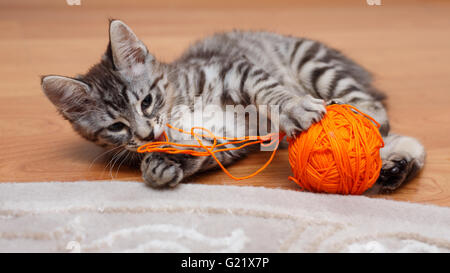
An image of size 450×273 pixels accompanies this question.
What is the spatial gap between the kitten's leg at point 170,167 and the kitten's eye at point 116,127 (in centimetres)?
13

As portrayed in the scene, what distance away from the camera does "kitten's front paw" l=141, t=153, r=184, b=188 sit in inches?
49.5

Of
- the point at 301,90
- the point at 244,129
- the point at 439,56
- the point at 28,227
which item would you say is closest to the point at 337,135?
the point at 244,129

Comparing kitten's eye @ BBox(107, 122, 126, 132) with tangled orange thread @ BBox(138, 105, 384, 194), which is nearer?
tangled orange thread @ BBox(138, 105, 384, 194)

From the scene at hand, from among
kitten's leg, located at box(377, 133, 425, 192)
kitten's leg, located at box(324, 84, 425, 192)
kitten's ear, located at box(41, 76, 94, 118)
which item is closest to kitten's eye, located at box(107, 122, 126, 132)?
kitten's ear, located at box(41, 76, 94, 118)

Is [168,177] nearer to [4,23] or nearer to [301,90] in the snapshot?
[301,90]

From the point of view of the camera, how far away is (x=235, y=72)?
1554mm

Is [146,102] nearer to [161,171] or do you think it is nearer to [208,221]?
[161,171]

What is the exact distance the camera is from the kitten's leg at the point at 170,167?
1.26m

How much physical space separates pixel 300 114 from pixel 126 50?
0.64m

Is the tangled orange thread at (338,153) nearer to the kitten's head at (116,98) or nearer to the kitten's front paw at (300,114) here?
the kitten's front paw at (300,114)

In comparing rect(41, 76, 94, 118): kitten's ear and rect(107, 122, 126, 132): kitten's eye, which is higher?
rect(41, 76, 94, 118): kitten's ear

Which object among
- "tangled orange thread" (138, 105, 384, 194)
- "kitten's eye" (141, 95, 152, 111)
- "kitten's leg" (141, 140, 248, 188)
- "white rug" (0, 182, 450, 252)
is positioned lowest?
"white rug" (0, 182, 450, 252)

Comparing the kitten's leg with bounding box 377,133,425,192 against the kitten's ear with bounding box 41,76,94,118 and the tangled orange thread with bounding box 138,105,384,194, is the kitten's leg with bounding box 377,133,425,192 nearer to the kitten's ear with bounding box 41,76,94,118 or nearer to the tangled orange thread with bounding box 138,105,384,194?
the tangled orange thread with bounding box 138,105,384,194

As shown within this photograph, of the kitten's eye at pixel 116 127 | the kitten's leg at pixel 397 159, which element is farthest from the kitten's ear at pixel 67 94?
the kitten's leg at pixel 397 159
